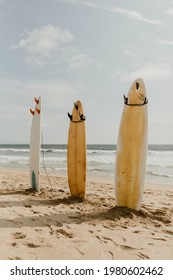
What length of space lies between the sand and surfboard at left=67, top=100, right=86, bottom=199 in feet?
1.11

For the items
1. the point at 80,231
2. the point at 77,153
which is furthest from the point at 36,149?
the point at 80,231

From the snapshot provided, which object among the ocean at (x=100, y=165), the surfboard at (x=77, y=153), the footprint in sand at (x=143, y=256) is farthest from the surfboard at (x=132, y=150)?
the ocean at (x=100, y=165)

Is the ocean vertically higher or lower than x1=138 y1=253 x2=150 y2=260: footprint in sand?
lower

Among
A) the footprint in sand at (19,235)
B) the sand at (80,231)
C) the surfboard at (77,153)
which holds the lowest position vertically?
the sand at (80,231)

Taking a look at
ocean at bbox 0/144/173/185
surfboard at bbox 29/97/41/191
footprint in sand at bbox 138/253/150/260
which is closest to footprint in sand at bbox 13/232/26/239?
footprint in sand at bbox 138/253/150/260

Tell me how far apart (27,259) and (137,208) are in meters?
2.52

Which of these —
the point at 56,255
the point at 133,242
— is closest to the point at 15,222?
the point at 56,255

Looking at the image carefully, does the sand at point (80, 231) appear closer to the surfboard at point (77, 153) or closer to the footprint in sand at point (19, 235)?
the footprint in sand at point (19, 235)

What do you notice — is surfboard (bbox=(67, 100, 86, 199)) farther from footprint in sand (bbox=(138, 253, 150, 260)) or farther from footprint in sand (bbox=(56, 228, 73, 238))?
footprint in sand (bbox=(138, 253, 150, 260))

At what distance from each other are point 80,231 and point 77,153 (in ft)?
7.94

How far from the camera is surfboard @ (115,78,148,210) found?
16.0ft

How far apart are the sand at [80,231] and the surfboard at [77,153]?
0.34 metres

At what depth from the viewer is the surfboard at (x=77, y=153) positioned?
19.5 ft
